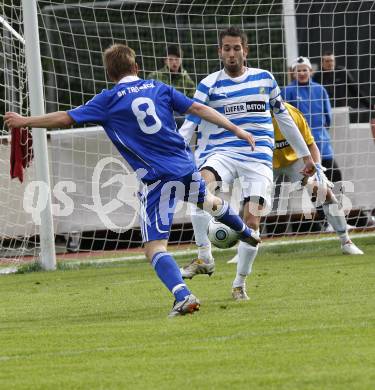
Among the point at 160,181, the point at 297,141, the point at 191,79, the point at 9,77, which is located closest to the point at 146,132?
the point at 160,181

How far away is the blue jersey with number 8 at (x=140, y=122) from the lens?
7.45 m

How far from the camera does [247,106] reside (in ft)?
29.9

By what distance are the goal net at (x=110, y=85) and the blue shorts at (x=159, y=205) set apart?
507 cm

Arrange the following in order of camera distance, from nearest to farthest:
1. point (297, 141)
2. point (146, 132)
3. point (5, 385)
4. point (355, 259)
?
1. point (5, 385)
2. point (146, 132)
3. point (297, 141)
4. point (355, 259)

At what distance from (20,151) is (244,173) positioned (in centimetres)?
363

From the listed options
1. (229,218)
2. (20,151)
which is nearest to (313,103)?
(20,151)

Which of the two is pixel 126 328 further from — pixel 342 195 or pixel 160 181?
pixel 342 195

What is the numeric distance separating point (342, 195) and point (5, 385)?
9.96m

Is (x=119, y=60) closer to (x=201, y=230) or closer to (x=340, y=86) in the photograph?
(x=201, y=230)

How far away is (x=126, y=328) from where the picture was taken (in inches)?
269

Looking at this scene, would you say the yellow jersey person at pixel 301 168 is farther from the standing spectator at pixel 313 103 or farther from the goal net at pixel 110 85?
the standing spectator at pixel 313 103

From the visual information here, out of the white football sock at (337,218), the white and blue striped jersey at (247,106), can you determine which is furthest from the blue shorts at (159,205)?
the white football sock at (337,218)

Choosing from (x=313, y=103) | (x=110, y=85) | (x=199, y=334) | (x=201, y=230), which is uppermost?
(x=110, y=85)

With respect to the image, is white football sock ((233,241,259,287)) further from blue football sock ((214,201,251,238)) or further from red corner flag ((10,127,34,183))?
red corner flag ((10,127,34,183))
